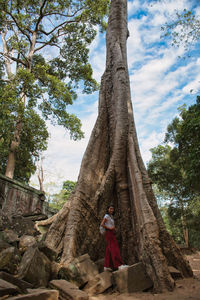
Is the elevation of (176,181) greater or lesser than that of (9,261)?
greater

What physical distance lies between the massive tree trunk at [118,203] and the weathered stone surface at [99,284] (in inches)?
19.8

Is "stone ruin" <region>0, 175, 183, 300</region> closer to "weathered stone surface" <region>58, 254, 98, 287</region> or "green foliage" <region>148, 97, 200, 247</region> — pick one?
"weathered stone surface" <region>58, 254, 98, 287</region>

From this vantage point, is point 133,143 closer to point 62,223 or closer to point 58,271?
point 62,223

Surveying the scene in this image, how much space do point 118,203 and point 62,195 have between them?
26033 millimetres

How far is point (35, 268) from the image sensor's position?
244 cm

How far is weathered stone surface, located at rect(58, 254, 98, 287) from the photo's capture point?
8.84 feet

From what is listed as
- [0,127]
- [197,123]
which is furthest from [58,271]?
[0,127]

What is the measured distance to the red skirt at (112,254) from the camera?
3.18 meters

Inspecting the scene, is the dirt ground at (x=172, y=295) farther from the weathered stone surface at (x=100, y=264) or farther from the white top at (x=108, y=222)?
the white top at (x=108, y=222)

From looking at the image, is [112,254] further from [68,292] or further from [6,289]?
[6,289]

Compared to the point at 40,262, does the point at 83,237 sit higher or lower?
higher

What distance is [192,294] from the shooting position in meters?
2.35

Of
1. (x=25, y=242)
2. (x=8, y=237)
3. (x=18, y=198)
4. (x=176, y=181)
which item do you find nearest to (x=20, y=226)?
(x=8, y=237)

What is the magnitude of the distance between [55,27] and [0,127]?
766 centimetres
